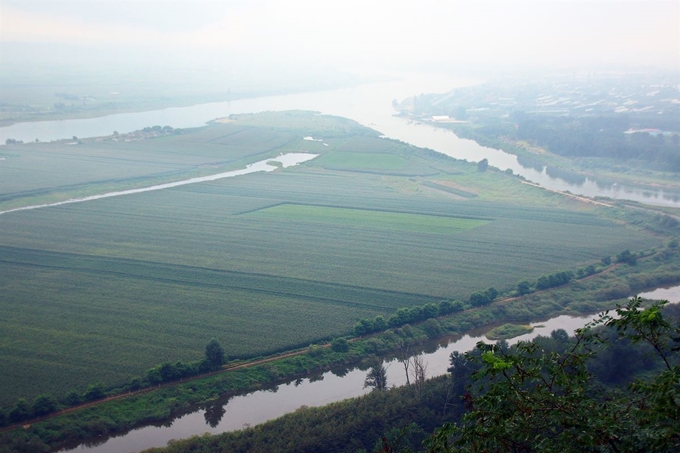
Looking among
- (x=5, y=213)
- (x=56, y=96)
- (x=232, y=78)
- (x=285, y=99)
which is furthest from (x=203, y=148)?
(x=232, y=78)

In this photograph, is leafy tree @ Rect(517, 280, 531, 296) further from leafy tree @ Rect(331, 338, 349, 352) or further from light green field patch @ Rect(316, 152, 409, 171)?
light green field patch @ Rect(316, 152, 409, 171)

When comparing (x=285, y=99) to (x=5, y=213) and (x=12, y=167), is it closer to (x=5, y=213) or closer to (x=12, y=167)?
(x=12, y=167)

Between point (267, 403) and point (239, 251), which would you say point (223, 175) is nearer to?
point (239, 251)

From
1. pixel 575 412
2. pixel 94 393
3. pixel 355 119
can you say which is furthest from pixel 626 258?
pixel 355 119

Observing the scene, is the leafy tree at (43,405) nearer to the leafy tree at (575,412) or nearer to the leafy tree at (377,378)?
the leafy tree at (377,378)

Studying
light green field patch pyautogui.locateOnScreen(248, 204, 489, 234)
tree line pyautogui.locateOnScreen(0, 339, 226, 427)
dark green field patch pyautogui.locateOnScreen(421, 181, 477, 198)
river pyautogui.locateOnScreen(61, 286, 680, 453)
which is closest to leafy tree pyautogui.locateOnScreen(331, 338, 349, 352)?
river pyautogui.locateOnScreen(61, 286, 680, 453)

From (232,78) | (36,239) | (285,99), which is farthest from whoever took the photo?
(232,78)

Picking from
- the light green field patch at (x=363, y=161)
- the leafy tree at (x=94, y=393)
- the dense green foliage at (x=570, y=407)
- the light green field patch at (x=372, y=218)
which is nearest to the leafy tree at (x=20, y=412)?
the leafy tree at (x=94, y=393)
